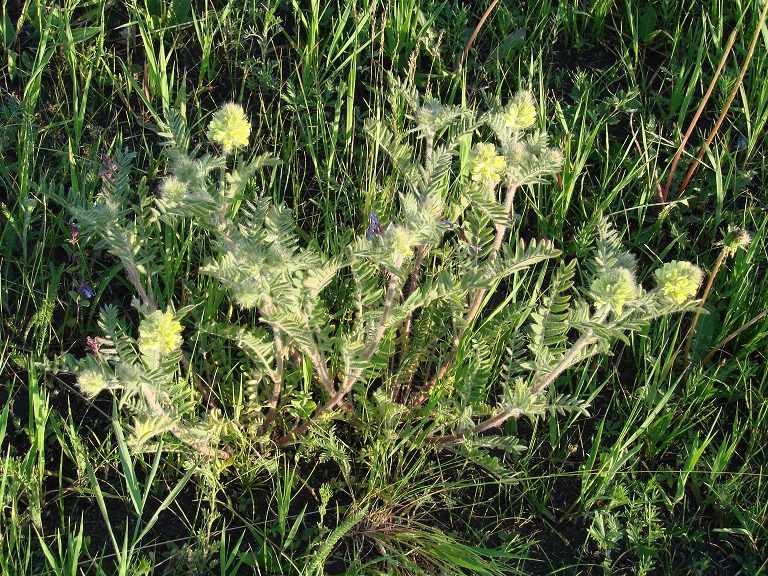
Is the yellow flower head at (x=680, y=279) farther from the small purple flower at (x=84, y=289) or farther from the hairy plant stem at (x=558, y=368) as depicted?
the small purple flower at (x=84, y=289)

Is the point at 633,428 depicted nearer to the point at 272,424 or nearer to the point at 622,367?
the point at 622,367

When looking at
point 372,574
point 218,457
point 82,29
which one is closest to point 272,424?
point 218,457

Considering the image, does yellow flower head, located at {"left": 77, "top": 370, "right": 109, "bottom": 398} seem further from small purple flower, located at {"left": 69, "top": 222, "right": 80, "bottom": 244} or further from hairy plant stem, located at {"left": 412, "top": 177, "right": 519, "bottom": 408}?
hairy plant stem, located at {"left": 412, "top": 177, "right": 519, "bottom": 408}

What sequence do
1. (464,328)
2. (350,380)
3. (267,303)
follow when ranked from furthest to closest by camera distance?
(464,328) < (350,380) < (267,303)

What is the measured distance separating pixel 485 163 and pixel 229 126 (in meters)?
0.58

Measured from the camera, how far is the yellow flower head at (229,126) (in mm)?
1758

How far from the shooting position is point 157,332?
5.37 ft

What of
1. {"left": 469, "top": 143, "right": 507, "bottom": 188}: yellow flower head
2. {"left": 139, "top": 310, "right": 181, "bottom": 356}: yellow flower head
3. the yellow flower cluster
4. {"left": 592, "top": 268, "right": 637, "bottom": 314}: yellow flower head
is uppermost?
the yellow flower cluster

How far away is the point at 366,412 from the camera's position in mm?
2166

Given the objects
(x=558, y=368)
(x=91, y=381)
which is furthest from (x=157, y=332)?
(x=558, y=368)

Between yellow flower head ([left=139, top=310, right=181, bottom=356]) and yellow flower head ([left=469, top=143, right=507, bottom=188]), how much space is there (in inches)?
29.6

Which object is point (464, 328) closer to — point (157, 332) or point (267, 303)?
point (267, 303)

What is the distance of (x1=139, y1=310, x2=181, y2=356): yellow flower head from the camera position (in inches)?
64.2

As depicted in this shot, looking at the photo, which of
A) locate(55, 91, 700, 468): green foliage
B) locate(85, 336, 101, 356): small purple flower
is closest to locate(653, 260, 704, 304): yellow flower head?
locate(55, 91, 700, 468): green foliage
